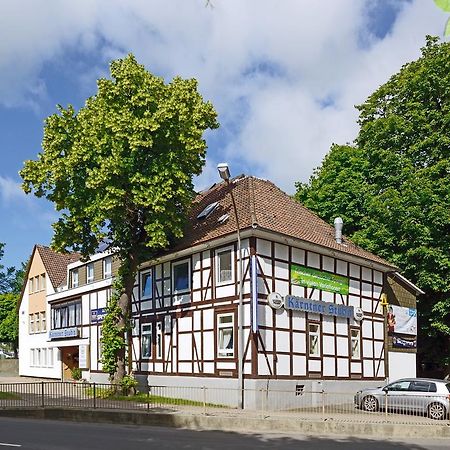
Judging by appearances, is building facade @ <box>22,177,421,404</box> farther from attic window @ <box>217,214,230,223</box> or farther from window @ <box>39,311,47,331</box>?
window @ <box>39,311,47,331</box>

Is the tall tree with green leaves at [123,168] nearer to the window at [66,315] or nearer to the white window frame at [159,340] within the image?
the white window frame at [159,340]

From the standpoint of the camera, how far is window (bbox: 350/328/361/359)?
28.5m

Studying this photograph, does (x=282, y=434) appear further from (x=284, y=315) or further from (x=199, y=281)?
(x=199, y=281)

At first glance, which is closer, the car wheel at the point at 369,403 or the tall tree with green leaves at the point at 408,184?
the car wheel at the point at 369,403

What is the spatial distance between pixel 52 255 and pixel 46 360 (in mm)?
8013

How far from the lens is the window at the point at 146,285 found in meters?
30.2

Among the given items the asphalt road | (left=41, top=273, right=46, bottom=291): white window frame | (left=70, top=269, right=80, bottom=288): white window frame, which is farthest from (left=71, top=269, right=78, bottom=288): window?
the asphalt road

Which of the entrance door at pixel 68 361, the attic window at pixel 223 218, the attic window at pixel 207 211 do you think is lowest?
the entrance door at pixel 68 361

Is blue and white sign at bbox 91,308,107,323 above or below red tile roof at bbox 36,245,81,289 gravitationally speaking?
below

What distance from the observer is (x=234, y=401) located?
76.9ft

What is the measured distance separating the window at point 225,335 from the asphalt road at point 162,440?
273 inches

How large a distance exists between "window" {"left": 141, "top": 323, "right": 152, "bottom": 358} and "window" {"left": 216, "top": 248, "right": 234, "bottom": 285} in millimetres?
5498

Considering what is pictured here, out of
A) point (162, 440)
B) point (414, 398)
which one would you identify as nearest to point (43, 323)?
point (414, 398)

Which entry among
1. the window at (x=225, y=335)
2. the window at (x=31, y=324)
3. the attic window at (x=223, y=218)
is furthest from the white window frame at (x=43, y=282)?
the window at (x=225, y=335)
